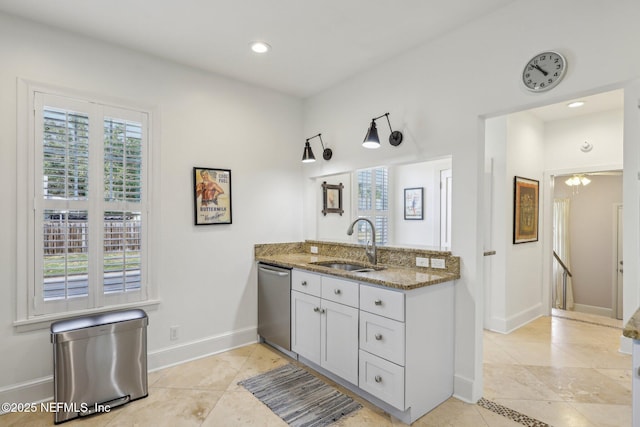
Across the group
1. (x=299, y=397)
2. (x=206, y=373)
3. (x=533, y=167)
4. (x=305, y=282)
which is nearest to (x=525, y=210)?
(x=533, y=167)

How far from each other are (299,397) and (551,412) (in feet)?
5.46

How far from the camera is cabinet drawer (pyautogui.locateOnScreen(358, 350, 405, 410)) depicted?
6.75 feet

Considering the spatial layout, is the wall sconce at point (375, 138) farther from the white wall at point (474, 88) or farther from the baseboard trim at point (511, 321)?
the baseboard trim at point (511, 321)

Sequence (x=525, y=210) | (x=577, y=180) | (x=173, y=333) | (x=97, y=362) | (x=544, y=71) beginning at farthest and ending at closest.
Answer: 1. (x=577, y=180)
2. (x=525, y=210)
3. (x=173, y=333)
4. (x=97, y=362)
5. (x=544, y=71)

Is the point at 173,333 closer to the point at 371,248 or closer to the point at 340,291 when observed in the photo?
the point at 340,291

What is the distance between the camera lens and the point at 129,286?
271 centimetres

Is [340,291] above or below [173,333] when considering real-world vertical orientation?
above

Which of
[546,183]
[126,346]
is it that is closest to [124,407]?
[126,346]

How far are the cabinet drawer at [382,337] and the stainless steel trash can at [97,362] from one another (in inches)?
62.0

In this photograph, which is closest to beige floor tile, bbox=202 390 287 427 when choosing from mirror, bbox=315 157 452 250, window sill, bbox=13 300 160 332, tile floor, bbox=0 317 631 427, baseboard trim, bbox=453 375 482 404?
tile floor, bbox=0 317 631 427

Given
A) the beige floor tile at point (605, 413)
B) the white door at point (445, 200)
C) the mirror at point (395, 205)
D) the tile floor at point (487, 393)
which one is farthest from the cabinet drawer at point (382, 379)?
the white door at point (445, 200)

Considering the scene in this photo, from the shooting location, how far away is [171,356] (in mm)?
2900

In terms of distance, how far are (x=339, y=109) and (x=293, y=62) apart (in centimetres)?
69

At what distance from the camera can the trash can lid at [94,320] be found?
85.5 inches
